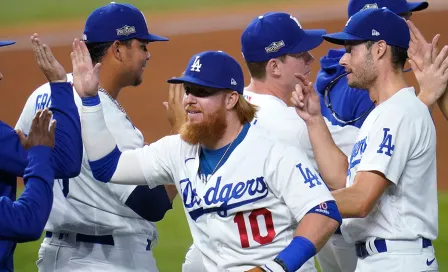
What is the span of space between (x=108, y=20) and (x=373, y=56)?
1567mm

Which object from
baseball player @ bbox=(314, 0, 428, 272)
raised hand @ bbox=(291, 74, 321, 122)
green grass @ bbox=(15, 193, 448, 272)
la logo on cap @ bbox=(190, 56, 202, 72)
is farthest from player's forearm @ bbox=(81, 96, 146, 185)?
green grass @ bbox=(15, 193, 448, 272)

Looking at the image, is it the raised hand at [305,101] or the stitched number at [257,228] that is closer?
the stitched number at [257,228]

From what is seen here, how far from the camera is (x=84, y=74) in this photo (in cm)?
455

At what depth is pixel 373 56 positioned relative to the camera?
474 cm

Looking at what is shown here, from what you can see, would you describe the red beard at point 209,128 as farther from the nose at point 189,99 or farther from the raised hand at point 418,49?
the raised hand at point 418,49

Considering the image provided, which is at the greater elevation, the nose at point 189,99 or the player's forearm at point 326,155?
the nose at point 189,99

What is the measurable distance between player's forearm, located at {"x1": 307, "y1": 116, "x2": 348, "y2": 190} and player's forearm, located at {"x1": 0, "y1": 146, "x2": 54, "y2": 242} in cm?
158

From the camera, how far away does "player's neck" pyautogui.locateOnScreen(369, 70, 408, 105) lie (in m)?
4.68

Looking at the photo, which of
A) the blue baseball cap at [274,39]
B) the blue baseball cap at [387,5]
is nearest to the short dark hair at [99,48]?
the blue baseball cap at [274,39]

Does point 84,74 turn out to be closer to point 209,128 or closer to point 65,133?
point 65,133

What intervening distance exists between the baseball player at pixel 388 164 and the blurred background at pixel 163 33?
4979mm

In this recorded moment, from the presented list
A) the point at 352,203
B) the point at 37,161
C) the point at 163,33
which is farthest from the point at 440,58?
the point at 163,33

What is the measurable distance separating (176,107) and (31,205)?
150cm

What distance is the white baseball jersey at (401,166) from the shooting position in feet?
14.5
